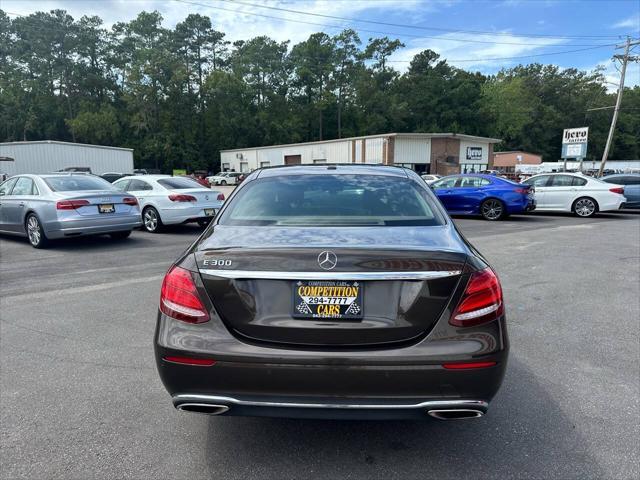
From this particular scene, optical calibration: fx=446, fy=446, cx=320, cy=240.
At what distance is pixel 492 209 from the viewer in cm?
1450

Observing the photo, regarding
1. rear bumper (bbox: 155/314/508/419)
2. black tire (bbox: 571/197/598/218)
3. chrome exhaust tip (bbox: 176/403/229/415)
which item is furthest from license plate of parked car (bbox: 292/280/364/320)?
black tire (bbox: 571/197/598/218)

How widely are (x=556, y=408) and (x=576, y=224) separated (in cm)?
1194

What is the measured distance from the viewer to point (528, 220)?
47.4 feet

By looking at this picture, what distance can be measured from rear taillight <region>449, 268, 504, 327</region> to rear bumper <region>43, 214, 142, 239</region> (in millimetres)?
8248

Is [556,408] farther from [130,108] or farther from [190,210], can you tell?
[130,108]

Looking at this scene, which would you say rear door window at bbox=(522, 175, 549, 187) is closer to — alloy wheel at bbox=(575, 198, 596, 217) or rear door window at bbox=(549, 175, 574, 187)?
rear door window at bbox=(549, 175, 574, 187)

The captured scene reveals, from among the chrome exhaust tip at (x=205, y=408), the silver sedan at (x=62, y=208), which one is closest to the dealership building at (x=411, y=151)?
the silver sedan at (x=62, y=208)

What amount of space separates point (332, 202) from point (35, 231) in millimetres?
8043

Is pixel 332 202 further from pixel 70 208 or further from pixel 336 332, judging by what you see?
pixel 70 208

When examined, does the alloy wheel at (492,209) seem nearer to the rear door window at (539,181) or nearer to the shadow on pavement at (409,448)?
the rear door window at (539,181)

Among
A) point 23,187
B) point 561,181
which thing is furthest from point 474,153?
point 23,187

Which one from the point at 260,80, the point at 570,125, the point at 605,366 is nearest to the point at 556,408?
the point at 605,366

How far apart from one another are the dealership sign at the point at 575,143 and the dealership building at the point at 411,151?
483 inches

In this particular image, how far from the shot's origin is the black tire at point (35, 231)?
28.5 ft
